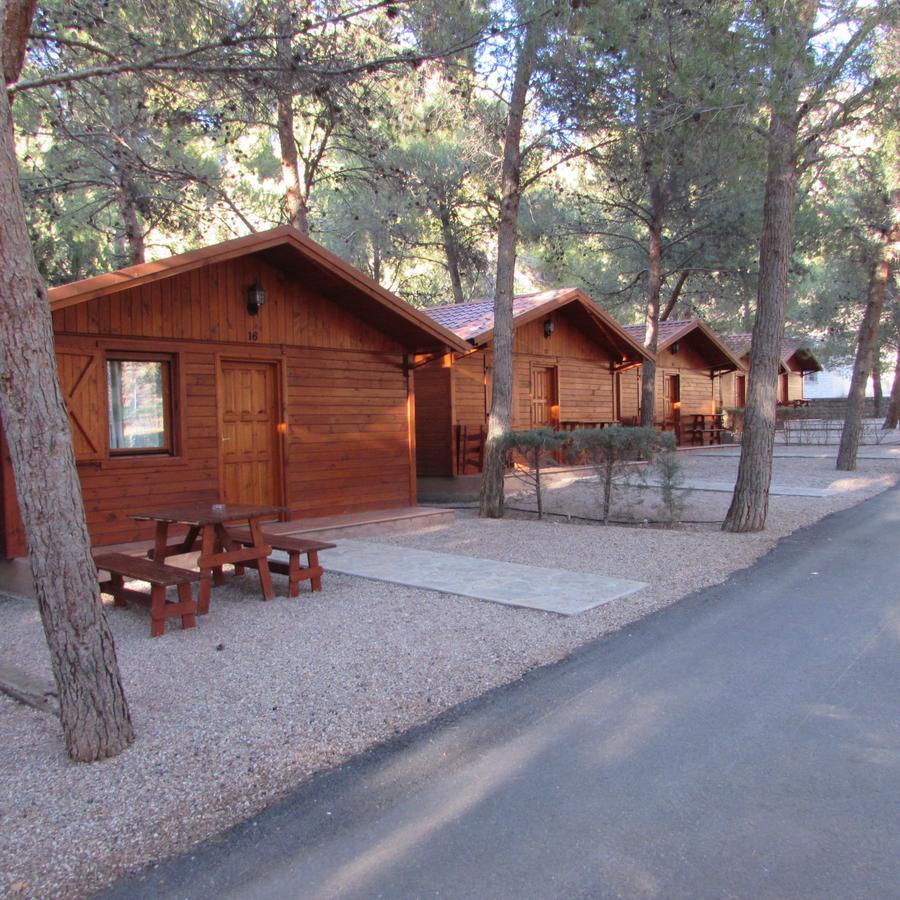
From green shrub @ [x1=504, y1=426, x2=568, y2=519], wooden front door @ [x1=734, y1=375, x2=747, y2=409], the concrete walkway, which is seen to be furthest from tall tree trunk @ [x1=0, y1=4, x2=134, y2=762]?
wooden front door @ [x1=734, y1=375, x2=747, y2=409]

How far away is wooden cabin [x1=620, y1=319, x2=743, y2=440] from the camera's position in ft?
69.5

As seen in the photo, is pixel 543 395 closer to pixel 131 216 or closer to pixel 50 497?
pixel 131 216

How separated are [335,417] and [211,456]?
192cm

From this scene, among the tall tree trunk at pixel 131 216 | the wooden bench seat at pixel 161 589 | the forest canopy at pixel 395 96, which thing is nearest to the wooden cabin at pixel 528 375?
the forest canopy at pixel 395 96

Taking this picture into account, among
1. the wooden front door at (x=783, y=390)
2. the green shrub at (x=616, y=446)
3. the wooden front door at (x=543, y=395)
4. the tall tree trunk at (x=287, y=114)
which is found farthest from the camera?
the wooden front door at (x=783, y=390)

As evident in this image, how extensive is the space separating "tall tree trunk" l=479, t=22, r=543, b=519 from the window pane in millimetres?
4683

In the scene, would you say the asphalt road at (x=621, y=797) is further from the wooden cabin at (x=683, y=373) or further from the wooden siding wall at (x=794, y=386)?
the wooden siding wall at (x=794, y=386)

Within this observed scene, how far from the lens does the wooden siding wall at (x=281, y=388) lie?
8.16 m

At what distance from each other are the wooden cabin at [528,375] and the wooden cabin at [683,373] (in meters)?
1.94

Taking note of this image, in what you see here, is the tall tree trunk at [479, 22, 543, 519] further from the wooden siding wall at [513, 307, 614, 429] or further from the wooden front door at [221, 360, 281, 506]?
the wooden siding wall at [513, 307, 614, 429]

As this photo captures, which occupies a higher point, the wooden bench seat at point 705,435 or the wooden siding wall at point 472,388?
the wooden siding wall at point 472,388

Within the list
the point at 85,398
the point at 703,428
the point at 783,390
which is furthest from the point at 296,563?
the point at 783,390

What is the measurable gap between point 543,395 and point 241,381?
881 cm

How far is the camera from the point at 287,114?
11109 mm
